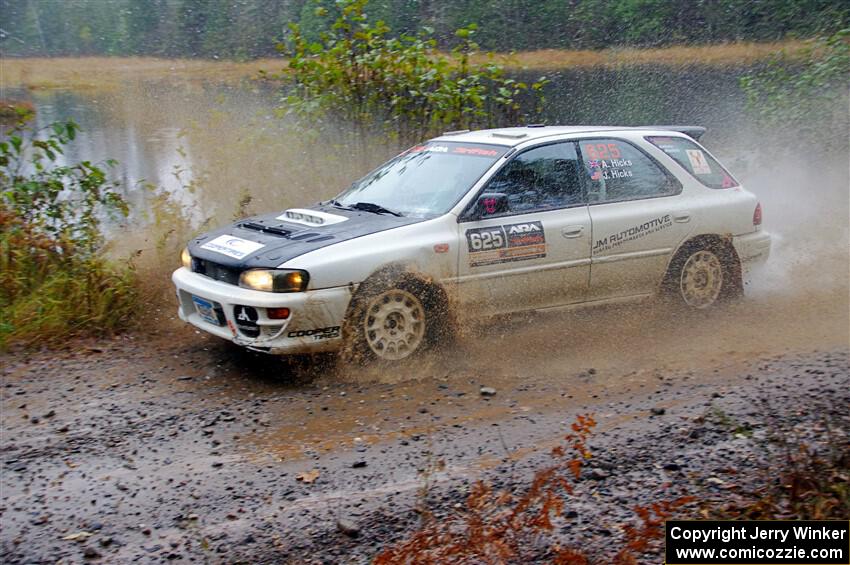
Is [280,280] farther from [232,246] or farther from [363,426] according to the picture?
[363,426]

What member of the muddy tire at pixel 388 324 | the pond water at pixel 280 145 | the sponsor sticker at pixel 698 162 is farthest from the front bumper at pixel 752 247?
the muddy tire at pixel 388 324

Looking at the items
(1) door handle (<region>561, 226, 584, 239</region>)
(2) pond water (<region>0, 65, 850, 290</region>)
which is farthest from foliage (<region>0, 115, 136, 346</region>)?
(1) door handle (<region>561, 226, 584, 239</region>)

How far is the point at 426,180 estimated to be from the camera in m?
6.80

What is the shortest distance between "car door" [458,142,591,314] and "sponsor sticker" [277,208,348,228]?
952mm

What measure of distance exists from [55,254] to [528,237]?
4029 mm

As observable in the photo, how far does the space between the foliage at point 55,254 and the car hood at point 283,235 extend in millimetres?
1191

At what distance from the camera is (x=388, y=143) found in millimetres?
10555

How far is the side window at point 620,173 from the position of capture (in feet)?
22.7

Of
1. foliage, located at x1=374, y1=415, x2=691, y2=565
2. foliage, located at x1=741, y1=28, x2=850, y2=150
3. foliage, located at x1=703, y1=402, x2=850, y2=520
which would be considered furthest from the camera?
foliage, located at x1=741, y1=28, x2=850, y2=150

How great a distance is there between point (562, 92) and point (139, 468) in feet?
34.4

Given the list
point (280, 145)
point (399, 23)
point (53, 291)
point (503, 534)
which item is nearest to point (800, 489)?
point (503, 534)

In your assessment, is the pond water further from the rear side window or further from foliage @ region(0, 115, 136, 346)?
the rear side window

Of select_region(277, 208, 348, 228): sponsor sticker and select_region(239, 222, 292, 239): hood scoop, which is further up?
select_region(277, 208, 348, 228): sponsor sticker

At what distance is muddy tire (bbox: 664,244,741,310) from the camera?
7.30 metres
